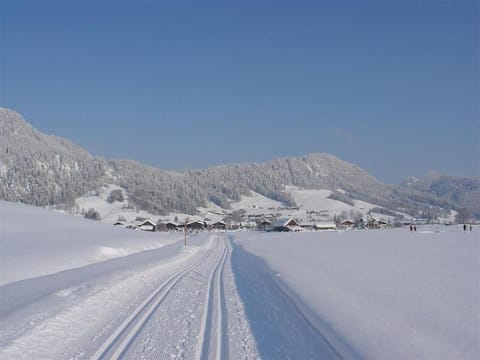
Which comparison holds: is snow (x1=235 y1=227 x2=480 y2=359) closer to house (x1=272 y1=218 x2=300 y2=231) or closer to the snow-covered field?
the snow-covered field

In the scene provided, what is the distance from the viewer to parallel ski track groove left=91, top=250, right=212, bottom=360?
8.79 meters

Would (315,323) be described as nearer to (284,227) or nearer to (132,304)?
(132,304)

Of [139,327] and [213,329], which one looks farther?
[139,327]

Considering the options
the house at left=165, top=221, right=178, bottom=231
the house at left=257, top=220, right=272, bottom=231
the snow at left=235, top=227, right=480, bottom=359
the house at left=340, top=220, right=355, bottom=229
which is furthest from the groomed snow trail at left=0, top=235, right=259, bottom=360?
the house at left=340, top=220, right=355, bottom=229

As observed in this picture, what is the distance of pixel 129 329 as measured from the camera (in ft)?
34.8

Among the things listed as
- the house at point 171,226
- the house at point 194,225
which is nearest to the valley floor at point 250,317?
the house at point 171,226

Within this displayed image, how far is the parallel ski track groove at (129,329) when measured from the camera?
8.79 m

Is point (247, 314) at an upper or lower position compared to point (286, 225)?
lower

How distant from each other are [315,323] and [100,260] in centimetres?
2232

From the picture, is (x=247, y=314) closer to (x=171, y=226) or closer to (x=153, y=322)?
(x=153, y=322)

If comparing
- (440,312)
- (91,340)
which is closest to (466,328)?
(440,312)

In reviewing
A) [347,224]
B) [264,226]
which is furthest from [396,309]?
[347,224]

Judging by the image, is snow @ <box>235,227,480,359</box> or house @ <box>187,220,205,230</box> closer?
snow @ <box>235,227,480,359</box>

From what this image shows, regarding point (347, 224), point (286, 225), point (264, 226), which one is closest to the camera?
point (286, 225)
